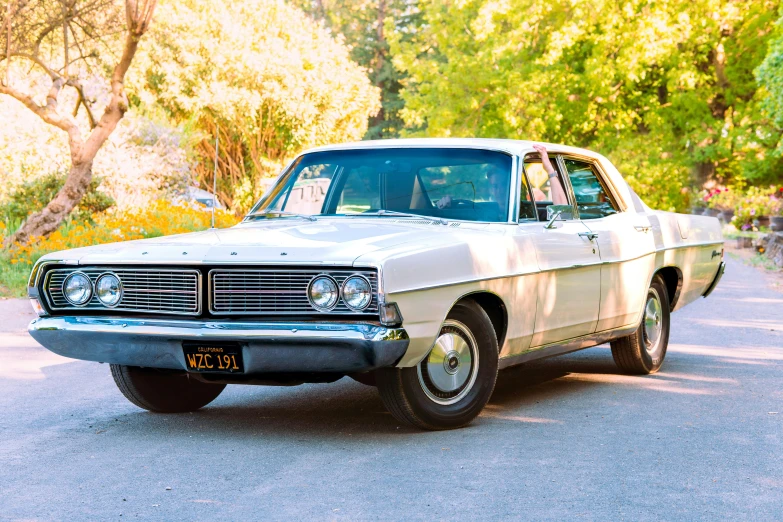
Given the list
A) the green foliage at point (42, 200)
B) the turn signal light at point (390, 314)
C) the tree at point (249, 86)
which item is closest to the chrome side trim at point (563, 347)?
the turn signal light at point (390, 314)

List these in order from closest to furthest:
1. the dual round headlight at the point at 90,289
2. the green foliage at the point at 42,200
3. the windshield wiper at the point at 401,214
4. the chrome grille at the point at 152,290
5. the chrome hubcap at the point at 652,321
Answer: the chrome grille at the point at 152,290, the dual round headlight at the point at 90,289, the windshield wiper at the point at 401,214, the chrome hubcap at the point at 652,321, the green foliage at the point at 42,200

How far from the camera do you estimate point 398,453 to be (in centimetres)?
591

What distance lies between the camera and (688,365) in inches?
363

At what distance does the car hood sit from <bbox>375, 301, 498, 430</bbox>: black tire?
1.64 ft

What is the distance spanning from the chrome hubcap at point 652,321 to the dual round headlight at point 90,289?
13.3 ft

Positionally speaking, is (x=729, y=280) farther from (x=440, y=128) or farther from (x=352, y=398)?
(x=440, y=128)

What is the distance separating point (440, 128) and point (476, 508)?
3703 cm

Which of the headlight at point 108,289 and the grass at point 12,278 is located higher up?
the headlight at point 108,289

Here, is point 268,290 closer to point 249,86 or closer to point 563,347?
point 563,347

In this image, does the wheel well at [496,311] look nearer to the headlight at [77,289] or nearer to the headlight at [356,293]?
the headlight at [356,293]

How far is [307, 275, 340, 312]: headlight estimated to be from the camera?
5.84 metres

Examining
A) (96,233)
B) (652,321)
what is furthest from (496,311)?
(96,233)

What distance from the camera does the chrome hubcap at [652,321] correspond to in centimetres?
873

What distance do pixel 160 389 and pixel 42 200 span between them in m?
12.9
